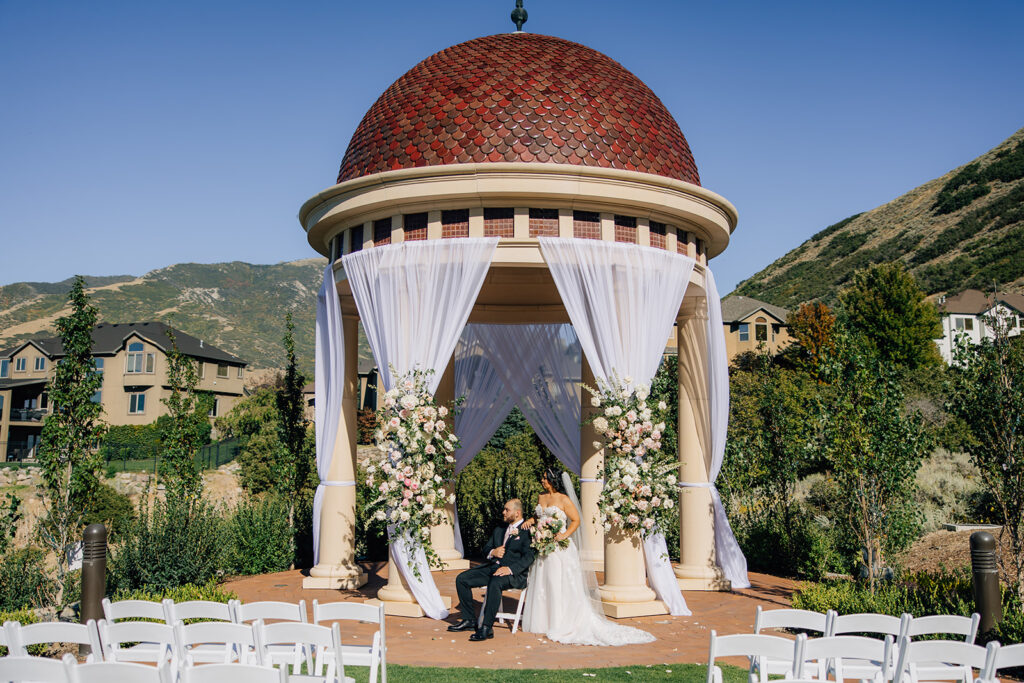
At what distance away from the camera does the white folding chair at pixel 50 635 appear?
5820mm

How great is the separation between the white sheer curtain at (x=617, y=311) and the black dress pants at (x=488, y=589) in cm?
238

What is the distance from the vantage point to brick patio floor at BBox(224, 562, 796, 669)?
8719 millimetres

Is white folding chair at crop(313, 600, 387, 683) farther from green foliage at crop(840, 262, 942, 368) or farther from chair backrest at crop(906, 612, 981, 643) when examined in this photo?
green foliage at crop(840, 262, 942, 368)

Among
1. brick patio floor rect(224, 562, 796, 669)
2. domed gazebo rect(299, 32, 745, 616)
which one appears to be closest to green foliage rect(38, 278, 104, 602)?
brick patio floor rect(224, 562, 796, 669)

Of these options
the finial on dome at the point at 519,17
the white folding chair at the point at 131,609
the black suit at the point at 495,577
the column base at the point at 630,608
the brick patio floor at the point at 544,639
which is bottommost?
the brick patio floor at the point at 544,639

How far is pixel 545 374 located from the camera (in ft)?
50.9

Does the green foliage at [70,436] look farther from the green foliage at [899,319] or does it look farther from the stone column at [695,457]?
the green foliage at [899,319]

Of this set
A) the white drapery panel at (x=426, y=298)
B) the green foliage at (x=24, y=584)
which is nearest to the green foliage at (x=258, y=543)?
the green foliage at (x=24, y=584)

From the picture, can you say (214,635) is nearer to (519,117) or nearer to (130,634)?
(130,634)

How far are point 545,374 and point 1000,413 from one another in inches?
306

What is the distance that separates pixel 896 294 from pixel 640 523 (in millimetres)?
40515

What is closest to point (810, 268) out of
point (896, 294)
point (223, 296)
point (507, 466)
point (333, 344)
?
point (896, 294)

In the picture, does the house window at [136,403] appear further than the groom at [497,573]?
Yes

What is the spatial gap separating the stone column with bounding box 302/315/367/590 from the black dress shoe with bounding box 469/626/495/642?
145 inches
